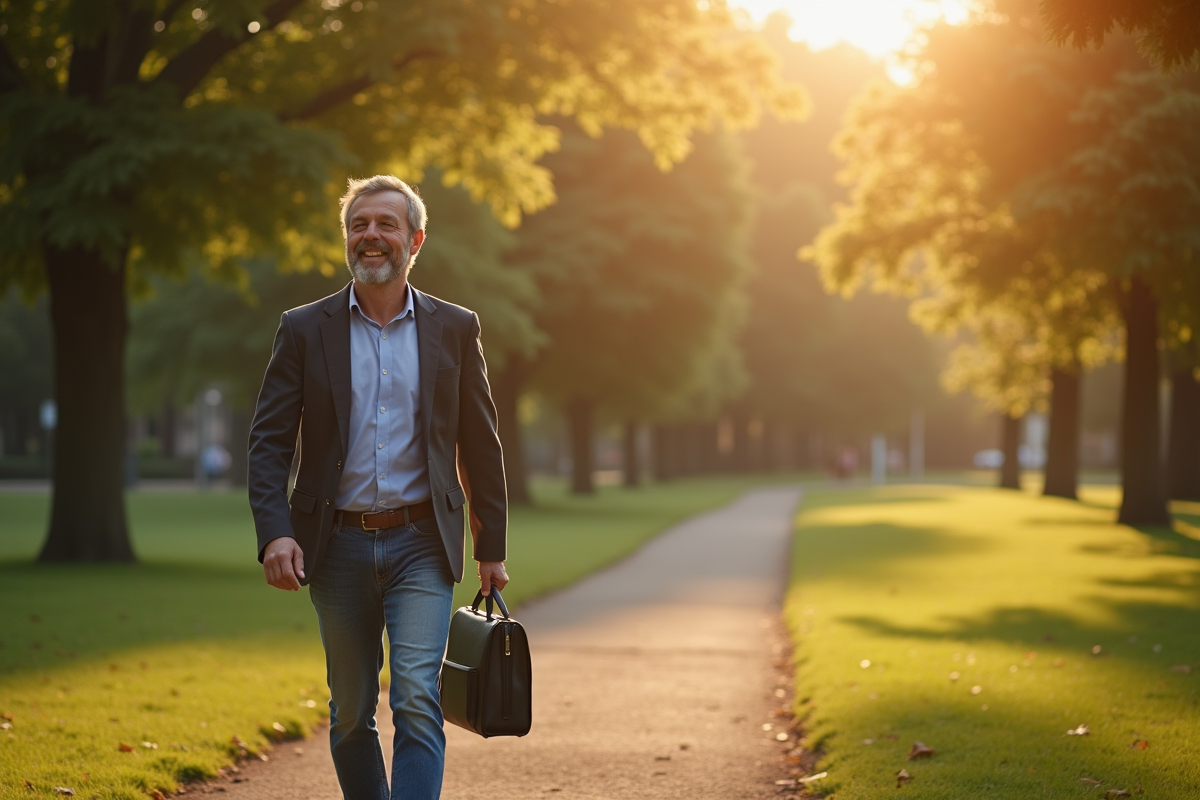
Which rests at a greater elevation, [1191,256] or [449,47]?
[449,47]

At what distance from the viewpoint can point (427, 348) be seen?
4.04 metres

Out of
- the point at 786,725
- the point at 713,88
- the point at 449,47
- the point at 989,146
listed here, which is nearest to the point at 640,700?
the point at 786,725

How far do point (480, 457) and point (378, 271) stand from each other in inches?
26.3

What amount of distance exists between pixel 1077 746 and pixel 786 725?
173cm

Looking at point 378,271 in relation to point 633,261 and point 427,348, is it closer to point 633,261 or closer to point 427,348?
point 427,348

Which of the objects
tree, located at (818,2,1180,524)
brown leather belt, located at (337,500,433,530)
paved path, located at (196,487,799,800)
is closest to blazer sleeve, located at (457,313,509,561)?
brown leather belt, located at (337,500,433,530)

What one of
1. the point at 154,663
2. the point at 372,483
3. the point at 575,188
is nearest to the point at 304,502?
the point at 372,483

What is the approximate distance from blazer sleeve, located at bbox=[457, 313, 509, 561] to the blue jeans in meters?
0.21

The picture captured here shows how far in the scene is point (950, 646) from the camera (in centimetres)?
955

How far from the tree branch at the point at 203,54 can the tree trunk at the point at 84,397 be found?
7.50ft

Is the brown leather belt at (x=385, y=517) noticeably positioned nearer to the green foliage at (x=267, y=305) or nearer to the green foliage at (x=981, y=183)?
the green foliage at (x=981, y=183)

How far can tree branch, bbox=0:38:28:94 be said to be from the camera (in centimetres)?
1430

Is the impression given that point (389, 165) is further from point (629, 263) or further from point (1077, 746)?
point (629, 263)

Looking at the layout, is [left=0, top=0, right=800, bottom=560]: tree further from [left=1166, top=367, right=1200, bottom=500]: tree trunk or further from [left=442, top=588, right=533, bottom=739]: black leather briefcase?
[left=1166, top=367, right=1200, bottom=500]: tree trunk
